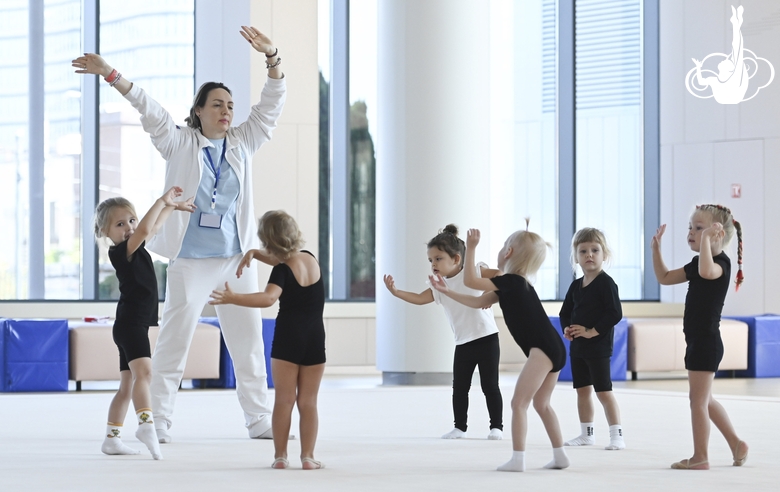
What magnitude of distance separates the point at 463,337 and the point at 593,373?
0.72m

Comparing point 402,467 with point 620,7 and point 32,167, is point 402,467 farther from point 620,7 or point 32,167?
point 620,7

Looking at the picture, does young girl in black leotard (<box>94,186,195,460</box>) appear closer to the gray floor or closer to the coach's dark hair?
the gray floor

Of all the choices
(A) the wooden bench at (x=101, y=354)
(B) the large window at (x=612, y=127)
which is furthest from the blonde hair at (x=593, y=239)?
(B) the large window at (x=612, y=127)

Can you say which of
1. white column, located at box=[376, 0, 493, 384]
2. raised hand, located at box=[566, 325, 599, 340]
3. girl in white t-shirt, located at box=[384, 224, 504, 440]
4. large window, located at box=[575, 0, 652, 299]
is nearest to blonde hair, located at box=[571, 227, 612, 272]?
raised hand, located at box=[566, 325, 599, 340]

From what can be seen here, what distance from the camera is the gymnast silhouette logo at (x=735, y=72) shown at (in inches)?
401

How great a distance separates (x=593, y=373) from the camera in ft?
15.1

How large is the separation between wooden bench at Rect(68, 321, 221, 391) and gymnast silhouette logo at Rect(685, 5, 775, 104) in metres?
5.71

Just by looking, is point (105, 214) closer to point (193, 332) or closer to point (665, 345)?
point (193, 332)

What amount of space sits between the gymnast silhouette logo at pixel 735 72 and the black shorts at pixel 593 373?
6.48 metres

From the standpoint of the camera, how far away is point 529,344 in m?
3.94

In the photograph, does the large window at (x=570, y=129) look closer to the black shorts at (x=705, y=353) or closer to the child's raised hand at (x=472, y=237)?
the black shorts at (x=705, y=353)

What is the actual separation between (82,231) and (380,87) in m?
3.53

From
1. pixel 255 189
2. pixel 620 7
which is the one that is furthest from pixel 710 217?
pixel 620 7

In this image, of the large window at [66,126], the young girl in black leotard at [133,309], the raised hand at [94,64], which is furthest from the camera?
the large window at [66,126]
